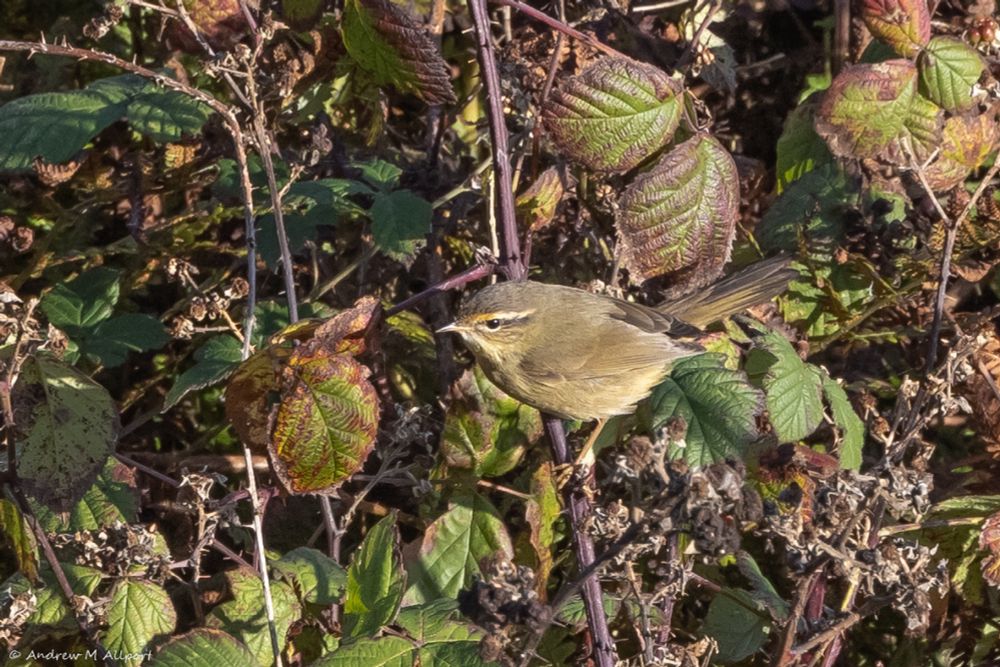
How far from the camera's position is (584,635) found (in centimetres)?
336

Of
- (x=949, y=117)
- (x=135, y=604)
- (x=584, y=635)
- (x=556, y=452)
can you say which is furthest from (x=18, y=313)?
(x=949, y=117)

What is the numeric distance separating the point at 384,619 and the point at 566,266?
1967 mm

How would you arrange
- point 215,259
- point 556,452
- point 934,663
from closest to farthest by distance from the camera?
point 556,452, point 934,663, point 215,259

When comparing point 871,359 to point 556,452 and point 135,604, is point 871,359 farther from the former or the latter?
point 135,604

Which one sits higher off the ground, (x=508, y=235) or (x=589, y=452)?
(x=508, y=235)

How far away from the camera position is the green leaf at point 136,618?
2.80 meters

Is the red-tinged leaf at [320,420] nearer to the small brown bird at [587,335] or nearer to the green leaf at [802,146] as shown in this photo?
the small brown bird at [587,335]

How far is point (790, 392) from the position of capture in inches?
128

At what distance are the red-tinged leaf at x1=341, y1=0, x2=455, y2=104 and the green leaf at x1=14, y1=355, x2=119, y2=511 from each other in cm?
110

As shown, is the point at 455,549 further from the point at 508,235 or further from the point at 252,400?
the point at 508,235

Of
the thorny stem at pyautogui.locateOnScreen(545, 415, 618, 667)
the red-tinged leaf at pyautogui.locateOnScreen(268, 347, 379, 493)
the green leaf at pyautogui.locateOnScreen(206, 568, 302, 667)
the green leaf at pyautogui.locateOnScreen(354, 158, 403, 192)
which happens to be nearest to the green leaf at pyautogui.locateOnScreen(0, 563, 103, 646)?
the green leaf at pyautogui.locateOnScreen(206, 568, 302, 667)

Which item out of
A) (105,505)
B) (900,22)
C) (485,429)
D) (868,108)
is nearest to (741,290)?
(868,108)

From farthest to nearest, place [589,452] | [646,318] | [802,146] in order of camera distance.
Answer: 1. [802,146]
2. [646,318]
3. [589,452]

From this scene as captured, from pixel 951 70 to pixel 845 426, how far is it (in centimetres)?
103
